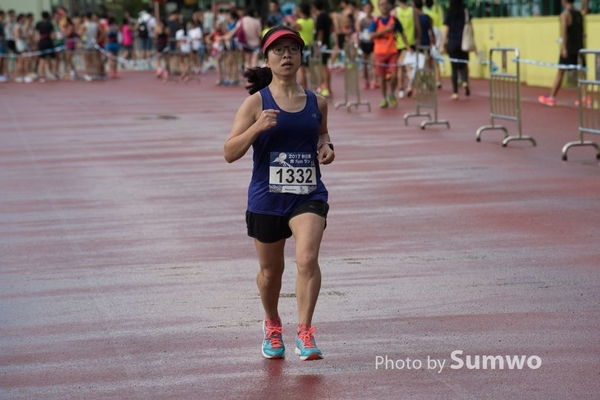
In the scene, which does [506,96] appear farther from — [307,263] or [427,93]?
[307,263]

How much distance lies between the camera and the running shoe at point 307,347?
21.6ft

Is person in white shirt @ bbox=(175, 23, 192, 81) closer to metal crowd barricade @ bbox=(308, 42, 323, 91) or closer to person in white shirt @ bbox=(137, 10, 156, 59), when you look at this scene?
person in white shirt @ bbox=(137, 10, 156, 59)

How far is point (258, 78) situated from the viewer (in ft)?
22.7

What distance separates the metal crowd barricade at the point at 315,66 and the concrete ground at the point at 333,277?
28.4 ft

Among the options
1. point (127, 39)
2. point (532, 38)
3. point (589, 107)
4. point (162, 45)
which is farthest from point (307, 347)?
point (127, 39)

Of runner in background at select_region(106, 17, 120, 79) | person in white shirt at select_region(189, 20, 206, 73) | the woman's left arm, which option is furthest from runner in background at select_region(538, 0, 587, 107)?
runner in background at select_region(106, 17, 120, 79)

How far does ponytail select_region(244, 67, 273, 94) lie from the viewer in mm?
6922

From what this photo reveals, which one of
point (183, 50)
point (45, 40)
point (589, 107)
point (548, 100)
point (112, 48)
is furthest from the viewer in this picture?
point (112, 48)

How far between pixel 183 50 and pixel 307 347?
1335 inches

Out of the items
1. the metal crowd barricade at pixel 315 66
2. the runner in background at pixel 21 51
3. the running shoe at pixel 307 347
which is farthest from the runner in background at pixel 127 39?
the running shoe at pixel 307 347

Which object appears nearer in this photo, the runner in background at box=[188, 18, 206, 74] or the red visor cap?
the red visor cap

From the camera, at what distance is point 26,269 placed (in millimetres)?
9805

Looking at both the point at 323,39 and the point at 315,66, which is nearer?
the point at 315,66

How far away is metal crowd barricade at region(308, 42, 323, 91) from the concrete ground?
8.65m
